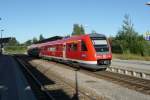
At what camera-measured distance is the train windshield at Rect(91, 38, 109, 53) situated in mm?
23906

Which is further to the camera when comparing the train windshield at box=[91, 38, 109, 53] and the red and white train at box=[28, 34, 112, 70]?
the train windshield at box=[91, 38, 109, 53]

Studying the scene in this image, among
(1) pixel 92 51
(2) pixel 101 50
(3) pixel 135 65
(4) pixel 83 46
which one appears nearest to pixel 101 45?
(2) pixel 101 50

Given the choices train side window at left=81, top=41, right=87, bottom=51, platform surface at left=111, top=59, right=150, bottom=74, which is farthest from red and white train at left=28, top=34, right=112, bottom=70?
platform surface at left=111, top=59, right=150, bottom=74

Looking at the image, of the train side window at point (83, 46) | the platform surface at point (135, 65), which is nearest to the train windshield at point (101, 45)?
the train side window at point (83, 46)

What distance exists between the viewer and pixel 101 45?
2423 cm

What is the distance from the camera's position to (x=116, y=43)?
220ft

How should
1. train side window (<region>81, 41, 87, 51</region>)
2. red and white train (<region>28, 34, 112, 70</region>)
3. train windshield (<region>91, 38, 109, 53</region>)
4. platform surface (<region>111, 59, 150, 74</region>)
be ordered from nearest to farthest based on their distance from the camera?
red and white train (<region>28, 34, 112, 70</region>), train windshield (<region>91, 38, 109, 53</region>), train side window (<region>81, 41, 87, 51</region>), platform surface (<region>111, 59, 150, 74</region>)

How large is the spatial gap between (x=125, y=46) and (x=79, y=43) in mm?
37781

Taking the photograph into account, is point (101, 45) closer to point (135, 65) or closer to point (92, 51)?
point (92, 51)

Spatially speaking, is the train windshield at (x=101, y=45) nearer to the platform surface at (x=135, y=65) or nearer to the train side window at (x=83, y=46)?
the train side window at (x=83, y=46)

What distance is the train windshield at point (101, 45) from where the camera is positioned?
23906 mm

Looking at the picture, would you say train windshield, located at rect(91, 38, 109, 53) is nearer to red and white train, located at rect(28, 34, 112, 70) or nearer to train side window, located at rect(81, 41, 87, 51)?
red and white train, located at rect(28, 34, 112, 70)

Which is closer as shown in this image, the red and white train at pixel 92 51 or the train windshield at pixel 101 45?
the red and white train at pixel 92 51

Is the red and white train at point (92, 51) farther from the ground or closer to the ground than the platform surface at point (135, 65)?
farther from the ground
